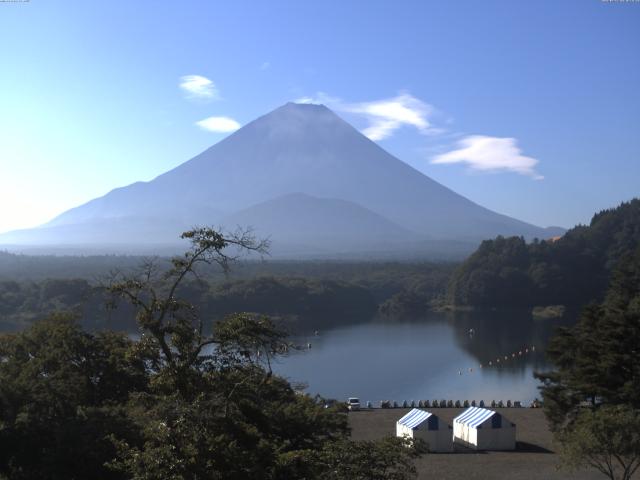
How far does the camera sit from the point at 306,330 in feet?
118

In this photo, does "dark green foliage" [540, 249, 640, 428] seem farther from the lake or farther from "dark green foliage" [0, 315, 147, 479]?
"dark green foliage" [0, 315, 147, 479]

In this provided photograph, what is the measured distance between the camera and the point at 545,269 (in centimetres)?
4716

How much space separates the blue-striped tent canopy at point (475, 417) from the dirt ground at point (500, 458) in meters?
0.51

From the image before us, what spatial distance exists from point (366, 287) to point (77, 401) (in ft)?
139

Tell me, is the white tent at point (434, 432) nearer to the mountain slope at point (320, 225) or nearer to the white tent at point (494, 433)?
the white tent at point (494, 433)

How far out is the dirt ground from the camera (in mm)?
10773

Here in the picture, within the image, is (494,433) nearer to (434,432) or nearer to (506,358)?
(434,432)

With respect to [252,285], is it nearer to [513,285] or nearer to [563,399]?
[513,285]

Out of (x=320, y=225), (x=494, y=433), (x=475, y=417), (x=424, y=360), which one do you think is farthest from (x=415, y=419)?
(x=320, y=225)

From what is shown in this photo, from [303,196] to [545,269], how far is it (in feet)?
365

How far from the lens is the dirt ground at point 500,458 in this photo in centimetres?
1077

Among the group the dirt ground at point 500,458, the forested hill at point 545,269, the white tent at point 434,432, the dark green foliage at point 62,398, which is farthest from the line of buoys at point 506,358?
the dark green foliage at point 62,398

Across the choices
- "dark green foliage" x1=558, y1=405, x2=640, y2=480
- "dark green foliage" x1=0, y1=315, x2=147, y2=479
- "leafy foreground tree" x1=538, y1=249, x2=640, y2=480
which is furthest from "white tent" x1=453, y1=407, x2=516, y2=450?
"dark green foliage" x1=0, y1=315, x2=147, y2=479

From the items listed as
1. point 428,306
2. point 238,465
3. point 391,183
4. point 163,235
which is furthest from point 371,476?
point 391,183
